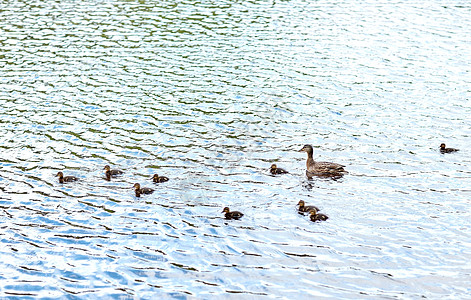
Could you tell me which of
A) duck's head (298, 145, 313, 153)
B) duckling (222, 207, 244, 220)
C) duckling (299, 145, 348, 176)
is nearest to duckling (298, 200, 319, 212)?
duckling (222, 207, 244, 220)

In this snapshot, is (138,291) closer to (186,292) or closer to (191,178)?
(186,292)

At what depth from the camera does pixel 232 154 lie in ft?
77.6

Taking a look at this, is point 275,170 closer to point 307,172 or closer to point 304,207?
point 307,172

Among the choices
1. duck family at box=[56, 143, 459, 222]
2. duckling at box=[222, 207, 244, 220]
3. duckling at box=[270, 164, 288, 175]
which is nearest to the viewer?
duckling at box=[222, 207, 244, 220]

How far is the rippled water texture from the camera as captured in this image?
1633 cm

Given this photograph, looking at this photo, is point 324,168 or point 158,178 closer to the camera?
point 158,178

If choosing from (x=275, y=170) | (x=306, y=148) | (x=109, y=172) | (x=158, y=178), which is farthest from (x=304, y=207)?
(x=109, y=172)

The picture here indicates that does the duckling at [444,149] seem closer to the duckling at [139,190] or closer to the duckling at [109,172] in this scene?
the duckling at [139,190]

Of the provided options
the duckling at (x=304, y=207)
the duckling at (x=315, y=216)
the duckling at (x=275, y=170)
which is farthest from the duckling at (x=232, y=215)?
the duckling at (x=275, y=170)

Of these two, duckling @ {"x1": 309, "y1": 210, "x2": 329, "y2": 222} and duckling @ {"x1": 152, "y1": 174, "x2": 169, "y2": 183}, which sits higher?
duckling @ {"x1": 309, "y1": 210, "x2": 329, "y2": 222}

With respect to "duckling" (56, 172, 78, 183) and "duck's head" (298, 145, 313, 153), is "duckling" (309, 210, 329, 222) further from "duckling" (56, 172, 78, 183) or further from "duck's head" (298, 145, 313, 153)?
"duckling" (56, 172, 78, 183)

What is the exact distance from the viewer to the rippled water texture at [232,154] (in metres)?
16.3

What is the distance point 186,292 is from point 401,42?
89.1ft

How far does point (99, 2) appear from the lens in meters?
47.5
